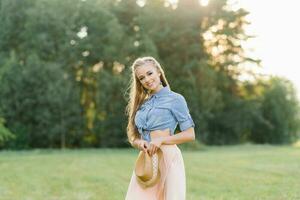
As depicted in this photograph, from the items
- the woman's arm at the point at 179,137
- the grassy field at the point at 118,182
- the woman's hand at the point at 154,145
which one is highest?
the woman's arm at the point at 179,137

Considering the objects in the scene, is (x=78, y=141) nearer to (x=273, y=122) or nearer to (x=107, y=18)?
(x=107, y=18)

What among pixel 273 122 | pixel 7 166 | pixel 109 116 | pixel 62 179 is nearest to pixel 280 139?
pixel 273 122

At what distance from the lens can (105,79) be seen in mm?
35438

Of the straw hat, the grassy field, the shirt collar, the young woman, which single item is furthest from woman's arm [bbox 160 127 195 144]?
the grassy field

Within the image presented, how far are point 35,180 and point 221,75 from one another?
86.8 feet

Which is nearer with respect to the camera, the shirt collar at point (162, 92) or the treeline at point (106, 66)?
the shirt collar at point (162, 92)

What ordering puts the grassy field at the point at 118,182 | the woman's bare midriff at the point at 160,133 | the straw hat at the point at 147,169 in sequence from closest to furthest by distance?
1. the straw hat at the point at 147,169
2. the woman's bare midriff at the point at 160,133
3. the grassy field at the point at 118,182

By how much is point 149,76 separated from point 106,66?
106 feet

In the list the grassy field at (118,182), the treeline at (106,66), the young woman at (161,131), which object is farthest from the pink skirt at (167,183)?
the treeline at (106,66)

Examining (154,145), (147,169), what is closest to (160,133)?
(154,145)

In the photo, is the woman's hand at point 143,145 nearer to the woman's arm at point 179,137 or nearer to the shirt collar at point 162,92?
the woman's arm at point 179,137

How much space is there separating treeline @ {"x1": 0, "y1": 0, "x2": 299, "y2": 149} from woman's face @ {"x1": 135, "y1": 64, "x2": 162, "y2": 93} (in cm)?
2831

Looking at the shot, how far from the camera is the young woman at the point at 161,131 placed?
4.59 m

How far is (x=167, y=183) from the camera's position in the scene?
4.61m
